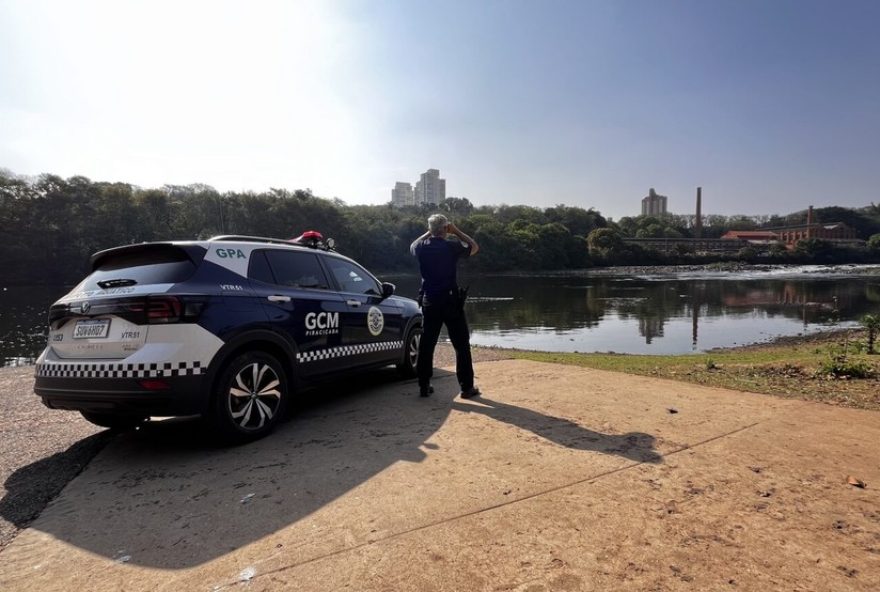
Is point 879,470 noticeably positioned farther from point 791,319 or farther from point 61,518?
point 791,319

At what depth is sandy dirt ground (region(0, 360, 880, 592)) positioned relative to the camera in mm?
2242

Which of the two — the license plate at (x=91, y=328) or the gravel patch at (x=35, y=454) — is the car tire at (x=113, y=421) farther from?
the license plate at (x=91, y=328)

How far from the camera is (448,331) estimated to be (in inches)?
209

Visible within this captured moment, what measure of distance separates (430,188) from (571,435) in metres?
195

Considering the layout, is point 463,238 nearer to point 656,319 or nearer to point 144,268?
point 144,268

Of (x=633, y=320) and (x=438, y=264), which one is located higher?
(x=438, y=264)

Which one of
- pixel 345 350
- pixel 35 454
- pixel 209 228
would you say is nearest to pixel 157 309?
pixel 35 454

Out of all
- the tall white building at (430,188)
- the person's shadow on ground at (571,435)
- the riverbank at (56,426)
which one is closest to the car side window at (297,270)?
the person's shadow on ground at (571,435)

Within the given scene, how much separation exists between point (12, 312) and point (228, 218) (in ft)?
149

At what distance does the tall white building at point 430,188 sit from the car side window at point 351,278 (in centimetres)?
18934

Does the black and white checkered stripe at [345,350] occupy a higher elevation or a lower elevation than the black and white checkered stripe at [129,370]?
lower

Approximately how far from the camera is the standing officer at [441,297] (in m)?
5.26

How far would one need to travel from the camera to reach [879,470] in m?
3.20

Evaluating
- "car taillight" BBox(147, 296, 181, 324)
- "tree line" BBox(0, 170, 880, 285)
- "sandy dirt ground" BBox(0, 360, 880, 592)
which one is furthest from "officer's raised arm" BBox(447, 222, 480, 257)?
"tree line" BBox(0, 170, 880, 285)
